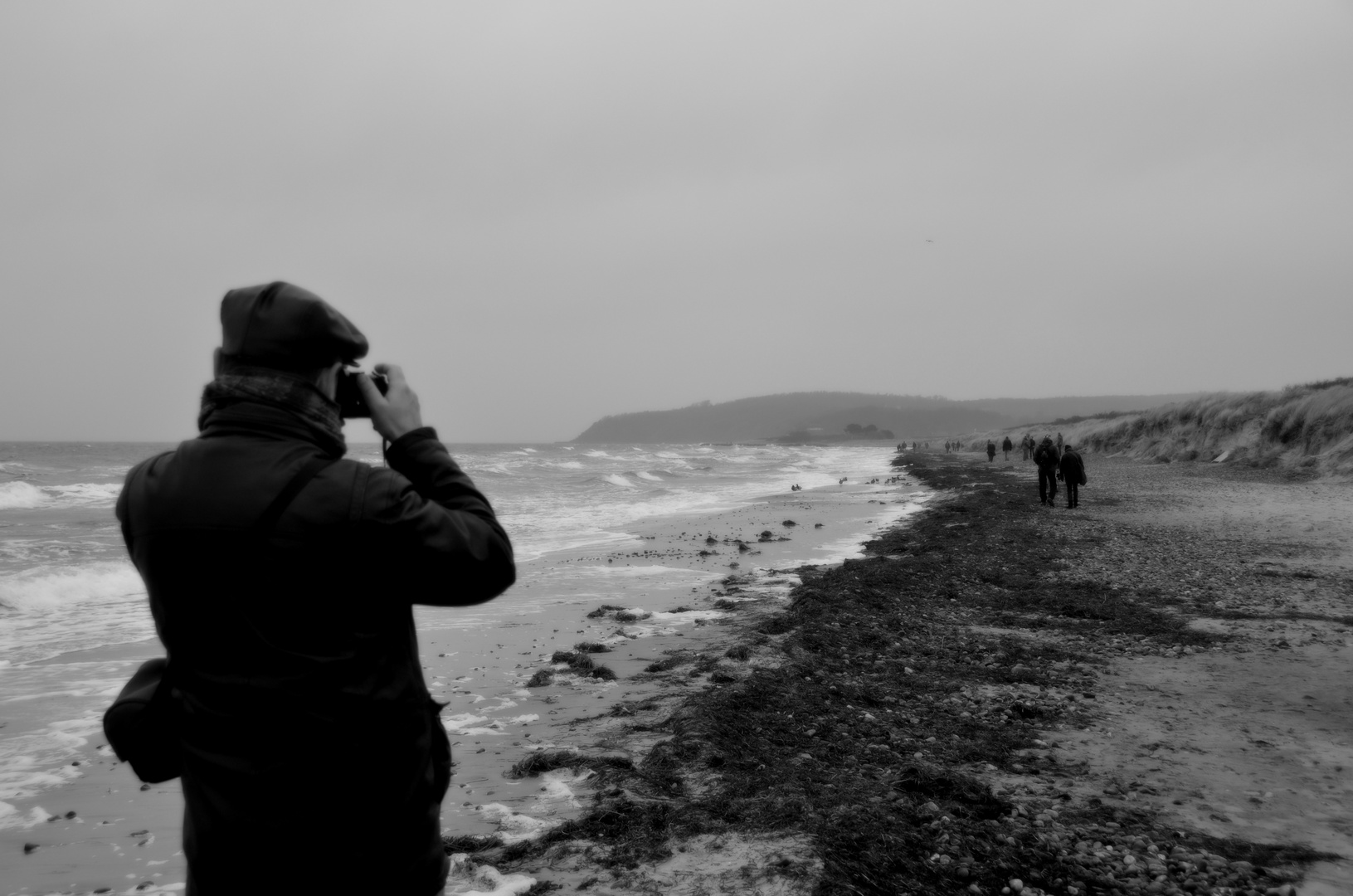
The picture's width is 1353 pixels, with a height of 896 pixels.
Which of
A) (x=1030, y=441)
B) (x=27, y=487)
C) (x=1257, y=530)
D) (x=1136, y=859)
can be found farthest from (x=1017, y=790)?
(x=1030, y=441)

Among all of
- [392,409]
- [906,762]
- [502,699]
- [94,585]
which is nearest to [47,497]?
[94,585]

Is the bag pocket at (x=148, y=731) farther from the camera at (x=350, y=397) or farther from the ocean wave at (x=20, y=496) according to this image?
the ocean wave at (x=20, y=496)

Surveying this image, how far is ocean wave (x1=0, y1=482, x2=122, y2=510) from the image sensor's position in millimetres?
25125

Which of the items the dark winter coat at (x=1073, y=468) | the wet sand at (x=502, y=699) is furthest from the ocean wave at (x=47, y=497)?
the dark winter coat at (x=1073, y=468)

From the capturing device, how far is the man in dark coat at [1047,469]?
2102cm

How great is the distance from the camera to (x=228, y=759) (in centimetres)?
172

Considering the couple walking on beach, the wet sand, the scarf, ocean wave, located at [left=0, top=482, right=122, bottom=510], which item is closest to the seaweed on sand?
the wet sand

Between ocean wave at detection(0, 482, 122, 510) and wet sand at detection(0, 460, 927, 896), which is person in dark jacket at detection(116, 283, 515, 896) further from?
ocean wave at detection(0, 482, 122, 510)

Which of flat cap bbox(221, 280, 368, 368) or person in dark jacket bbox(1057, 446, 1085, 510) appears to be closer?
flat cap bbox(221, 280, 368, 368)

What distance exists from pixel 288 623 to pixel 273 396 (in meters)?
0.49

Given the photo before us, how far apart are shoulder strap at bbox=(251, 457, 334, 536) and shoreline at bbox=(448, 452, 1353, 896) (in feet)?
8.62

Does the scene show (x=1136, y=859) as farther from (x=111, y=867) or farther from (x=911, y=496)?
(x=911, y=496)

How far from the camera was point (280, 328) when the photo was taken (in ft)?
6.07

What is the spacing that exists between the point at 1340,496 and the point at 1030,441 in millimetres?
32623
